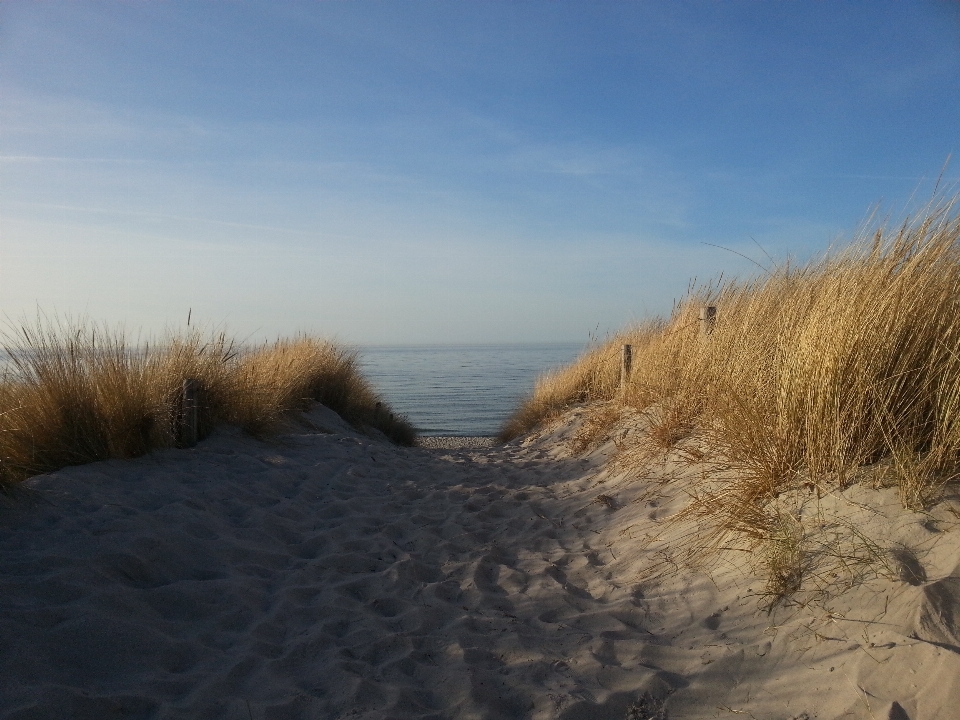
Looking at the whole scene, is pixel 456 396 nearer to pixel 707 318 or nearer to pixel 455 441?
pixel 455 441

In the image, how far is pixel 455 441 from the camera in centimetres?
1242

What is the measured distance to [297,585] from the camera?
3215 mm

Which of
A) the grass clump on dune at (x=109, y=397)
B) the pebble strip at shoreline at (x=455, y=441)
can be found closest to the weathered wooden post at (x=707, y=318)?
the grass clump on dune at (x=109, y=397)

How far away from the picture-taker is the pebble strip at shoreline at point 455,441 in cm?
1181

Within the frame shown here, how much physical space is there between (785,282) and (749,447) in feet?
7.01

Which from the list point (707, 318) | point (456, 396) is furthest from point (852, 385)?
point (456, 396)

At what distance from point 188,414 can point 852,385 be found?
511 cm

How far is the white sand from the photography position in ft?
7.01

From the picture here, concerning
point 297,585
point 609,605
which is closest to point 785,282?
point 609,605

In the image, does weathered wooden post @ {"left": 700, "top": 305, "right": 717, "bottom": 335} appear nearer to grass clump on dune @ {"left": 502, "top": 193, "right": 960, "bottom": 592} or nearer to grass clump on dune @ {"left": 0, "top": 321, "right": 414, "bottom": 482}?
grass clump on dune @ {"left": 502, "top": 193, "right": 960, "bottom": 592}

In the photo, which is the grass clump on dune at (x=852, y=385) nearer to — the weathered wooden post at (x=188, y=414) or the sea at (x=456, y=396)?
the weathered wooden post at (x=188, y=414)

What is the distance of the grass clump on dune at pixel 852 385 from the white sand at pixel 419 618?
29 centimetres

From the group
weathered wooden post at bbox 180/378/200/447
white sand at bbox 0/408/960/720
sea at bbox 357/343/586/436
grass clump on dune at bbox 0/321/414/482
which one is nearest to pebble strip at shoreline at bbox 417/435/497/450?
sea at bbox 357/343/586/436

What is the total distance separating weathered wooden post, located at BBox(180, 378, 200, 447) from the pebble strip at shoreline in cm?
625
